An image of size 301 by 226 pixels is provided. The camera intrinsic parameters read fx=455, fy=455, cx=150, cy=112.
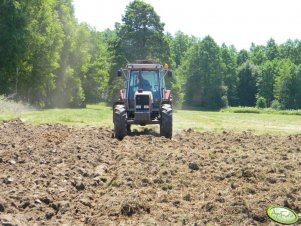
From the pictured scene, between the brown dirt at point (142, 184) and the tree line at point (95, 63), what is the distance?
47.6 feet

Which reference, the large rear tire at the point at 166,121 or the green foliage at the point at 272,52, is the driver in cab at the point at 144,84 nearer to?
the large rear tire at the point at 166,121

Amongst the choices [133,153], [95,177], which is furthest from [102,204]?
[133,153]

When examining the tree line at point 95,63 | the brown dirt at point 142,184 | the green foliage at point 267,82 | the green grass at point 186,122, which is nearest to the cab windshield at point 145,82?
the green grass at point 186,122

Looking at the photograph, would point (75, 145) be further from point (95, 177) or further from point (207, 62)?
point (207, 62)

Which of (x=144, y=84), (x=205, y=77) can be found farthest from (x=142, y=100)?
(x=205, y=77)

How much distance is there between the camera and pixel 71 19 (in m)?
50.2

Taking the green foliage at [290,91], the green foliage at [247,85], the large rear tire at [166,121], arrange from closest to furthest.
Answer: the large rear tire at [166,121], the green foliage at [290,91], the green foliage at [247,85]

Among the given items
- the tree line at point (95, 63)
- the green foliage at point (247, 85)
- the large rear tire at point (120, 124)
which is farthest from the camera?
the green foliage at point (247, 85)

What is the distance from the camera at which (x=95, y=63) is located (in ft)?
196

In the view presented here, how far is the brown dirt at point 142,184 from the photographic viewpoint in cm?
612

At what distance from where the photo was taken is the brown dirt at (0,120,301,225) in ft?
20.1

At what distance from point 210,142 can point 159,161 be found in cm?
471

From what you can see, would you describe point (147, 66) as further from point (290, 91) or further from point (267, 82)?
point (267, 82)

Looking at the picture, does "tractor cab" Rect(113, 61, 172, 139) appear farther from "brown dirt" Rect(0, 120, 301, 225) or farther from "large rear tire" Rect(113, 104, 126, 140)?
"brown dirt" Rect(0, 120, 301, 225)
